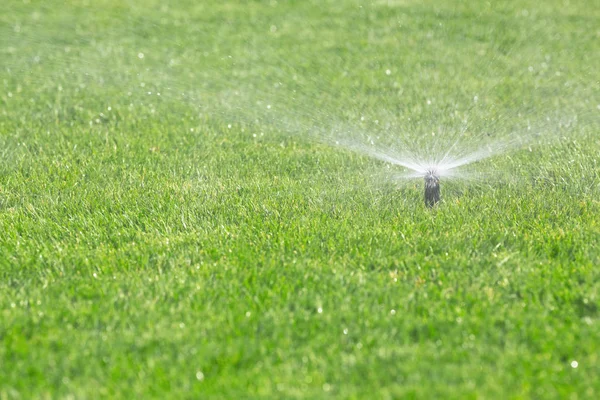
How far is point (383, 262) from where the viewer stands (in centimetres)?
374

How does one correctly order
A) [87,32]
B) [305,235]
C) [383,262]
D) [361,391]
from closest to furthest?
[361,391], [383,262], [305,235], [87,32]

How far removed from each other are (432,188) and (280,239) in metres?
0.98

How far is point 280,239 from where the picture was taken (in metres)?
4.01

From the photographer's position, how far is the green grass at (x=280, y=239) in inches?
113

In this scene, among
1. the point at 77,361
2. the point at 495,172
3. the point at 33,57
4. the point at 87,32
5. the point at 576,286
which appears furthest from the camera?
the point at 87,32

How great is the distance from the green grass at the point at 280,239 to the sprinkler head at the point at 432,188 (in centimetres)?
7

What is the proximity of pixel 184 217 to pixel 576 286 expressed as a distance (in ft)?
6.96

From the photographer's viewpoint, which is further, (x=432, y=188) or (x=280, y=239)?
(x=432, y=188)

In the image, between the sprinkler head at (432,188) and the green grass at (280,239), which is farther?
the sprinkler head at (432,188)

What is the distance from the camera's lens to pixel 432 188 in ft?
14.4

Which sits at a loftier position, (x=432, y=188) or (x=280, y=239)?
(x=432, y=188)

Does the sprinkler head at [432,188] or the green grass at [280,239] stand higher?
the sprinkler head at [432,188]

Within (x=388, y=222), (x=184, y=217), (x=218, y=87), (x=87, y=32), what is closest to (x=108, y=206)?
(x=184, y=217)

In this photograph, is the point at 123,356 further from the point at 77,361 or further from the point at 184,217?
the point at 184,217
